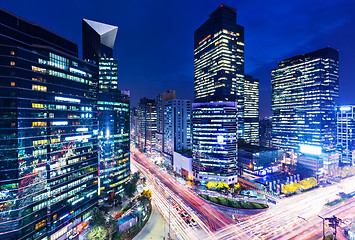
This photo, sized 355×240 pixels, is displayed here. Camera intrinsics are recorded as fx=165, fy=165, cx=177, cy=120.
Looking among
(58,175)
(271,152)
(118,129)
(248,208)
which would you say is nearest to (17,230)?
(58,175)

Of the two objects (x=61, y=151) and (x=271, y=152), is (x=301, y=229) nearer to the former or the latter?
(x=271, y=152)

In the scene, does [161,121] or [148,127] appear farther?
[148,127]

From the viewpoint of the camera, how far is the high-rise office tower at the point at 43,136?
41.4 meters

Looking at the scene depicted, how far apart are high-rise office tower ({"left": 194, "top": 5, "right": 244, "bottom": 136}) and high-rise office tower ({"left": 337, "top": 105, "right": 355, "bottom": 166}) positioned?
3133 inches

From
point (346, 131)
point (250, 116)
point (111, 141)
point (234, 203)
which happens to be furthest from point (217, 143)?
point (250, 116)

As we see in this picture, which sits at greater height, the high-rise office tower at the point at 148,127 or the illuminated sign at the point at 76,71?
the illuminated sign at the point at 76,71

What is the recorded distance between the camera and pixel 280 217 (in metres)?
58.3

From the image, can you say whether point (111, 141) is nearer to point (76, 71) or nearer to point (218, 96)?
point (76, 71)

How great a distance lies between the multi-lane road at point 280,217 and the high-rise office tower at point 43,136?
39.6 meters

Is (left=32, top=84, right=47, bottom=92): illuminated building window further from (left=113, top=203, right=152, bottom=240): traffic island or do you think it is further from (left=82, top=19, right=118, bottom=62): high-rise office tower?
(left=82, top=19, right=118, bottom=62): high-rise office tower

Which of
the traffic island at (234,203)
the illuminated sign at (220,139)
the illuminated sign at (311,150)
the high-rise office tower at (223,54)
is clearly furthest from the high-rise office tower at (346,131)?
the traffic island at (234,203)

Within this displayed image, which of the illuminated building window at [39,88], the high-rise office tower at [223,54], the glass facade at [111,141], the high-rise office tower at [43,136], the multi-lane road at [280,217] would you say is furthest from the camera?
the high-rise office tower at [223,54]

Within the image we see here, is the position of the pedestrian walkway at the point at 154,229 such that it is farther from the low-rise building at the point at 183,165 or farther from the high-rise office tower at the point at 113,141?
the low-rise building at the point at 183,165

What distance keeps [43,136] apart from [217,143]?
2932 inches
